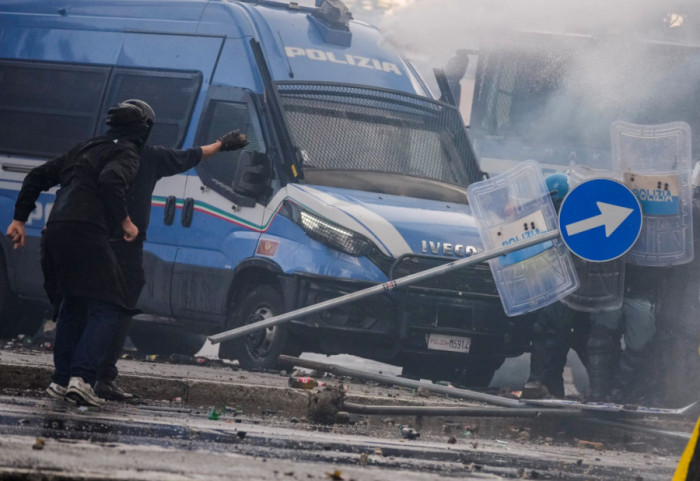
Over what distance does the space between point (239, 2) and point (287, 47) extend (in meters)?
0.66

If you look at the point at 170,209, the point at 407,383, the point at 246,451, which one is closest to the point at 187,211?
the point at 170,209

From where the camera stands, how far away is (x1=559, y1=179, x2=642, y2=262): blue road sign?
943 cm

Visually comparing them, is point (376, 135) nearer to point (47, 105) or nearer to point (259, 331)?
point (259, 331)

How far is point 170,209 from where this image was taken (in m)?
11.5

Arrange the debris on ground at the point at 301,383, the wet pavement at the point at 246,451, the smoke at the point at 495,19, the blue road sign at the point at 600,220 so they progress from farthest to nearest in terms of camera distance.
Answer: the smoke at the point at 495,19, the blue road sign at the point at 600,220, the debris on ground at the point at 301,383, the wet pavement at the point at 246,451

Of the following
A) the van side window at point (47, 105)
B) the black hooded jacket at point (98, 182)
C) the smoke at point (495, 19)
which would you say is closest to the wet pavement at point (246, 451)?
the black hooded jacket at point (98, 182)

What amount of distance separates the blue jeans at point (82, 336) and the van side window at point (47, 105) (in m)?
4.47

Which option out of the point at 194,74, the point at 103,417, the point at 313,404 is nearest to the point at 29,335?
the point at 194,74

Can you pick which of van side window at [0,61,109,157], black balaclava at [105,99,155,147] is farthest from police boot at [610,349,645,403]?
van side window at [0,61,109,157]

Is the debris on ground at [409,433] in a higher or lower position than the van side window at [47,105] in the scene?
lower

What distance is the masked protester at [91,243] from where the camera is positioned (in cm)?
790

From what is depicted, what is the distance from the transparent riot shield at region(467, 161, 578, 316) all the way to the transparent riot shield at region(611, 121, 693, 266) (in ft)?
1.94

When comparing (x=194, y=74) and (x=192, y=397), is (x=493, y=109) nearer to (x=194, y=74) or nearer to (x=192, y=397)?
(x=194, y=74)

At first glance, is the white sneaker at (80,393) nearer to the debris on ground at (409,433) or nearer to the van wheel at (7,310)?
the debris on ground at (409,433)
